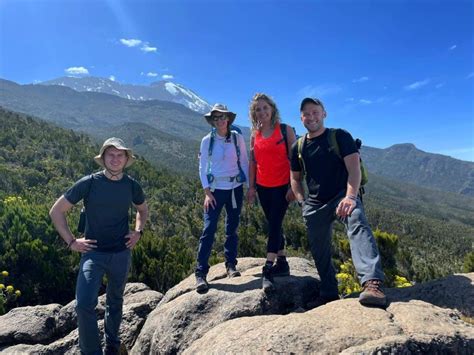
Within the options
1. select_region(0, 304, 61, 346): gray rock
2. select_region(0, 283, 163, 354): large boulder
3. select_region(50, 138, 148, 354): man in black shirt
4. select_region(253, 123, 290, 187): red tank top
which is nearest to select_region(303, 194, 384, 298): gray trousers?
select_region(253, 123, 290, 187): red tank top

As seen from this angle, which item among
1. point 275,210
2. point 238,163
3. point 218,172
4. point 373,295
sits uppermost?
point 238,163

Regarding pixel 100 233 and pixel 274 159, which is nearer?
pixel 100 233

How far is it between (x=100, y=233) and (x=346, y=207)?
2.84m

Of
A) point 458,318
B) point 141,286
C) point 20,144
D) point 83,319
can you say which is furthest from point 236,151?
point 20,144

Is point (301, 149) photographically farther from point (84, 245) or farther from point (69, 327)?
point (69, 327)

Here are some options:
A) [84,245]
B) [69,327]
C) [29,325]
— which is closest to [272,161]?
[84,245]

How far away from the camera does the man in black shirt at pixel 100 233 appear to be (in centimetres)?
431

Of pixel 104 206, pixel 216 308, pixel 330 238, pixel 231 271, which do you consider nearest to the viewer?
pixel 104 206

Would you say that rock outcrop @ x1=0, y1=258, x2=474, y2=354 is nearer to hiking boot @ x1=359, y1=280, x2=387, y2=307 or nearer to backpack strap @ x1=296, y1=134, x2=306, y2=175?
hiking boot @ x1=359, y1=280, x2=387, y2=307

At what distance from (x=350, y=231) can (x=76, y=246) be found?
3.12m

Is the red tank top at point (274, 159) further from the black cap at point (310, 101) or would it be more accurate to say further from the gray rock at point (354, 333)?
the gray rock at point (354, 333)

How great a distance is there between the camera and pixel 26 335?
6.01 meters

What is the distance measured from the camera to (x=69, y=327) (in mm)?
6281

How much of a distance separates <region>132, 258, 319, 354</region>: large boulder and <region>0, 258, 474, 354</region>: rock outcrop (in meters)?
0.01
